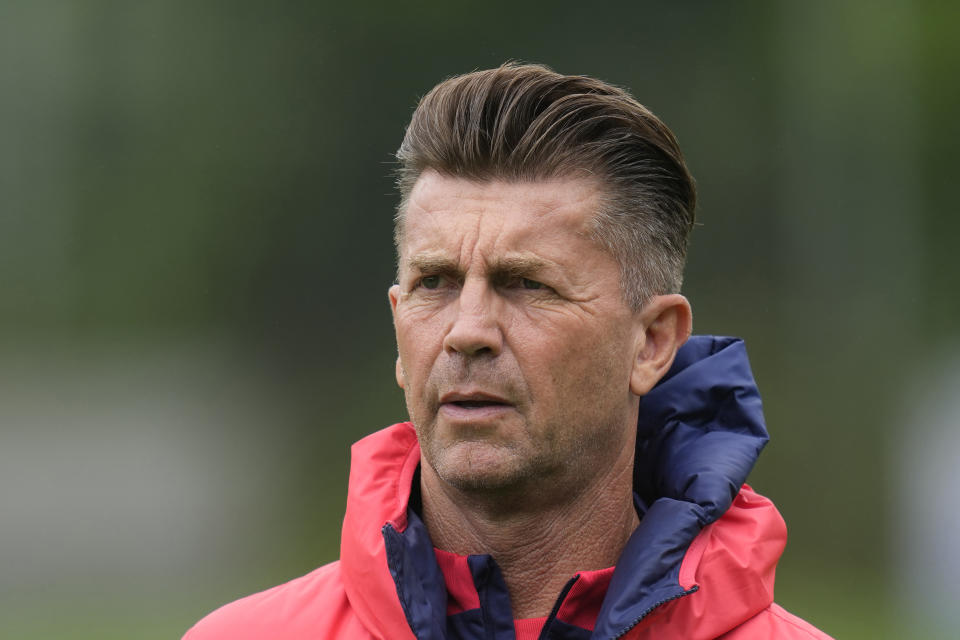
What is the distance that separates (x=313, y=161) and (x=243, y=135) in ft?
1.99

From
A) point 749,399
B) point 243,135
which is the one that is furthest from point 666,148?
point 243,135

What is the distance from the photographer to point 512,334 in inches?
73.2

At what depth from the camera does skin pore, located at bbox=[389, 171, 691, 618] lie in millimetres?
1827

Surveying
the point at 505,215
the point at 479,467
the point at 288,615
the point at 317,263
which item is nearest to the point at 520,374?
the point at 479,467

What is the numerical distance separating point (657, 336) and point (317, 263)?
202 inches

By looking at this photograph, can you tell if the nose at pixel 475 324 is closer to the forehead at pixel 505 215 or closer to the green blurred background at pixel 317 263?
the forehead at pixel 505 215

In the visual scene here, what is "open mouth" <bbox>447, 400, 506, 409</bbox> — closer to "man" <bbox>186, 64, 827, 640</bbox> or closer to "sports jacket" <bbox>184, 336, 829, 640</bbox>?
"man" <bbox>186, 64, 827, 640</bbox>

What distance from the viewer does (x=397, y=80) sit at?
22.9 ft

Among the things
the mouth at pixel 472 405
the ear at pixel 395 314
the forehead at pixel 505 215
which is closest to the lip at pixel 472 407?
the mouth at pixel 472 405

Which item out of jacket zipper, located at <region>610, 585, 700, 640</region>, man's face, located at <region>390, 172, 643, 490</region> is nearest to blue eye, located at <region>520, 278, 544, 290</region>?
man's face, located at <region>390, 172, 643, 490</region>

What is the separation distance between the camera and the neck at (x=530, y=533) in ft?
6.28

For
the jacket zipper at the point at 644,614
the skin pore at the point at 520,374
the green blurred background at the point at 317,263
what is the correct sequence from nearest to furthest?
1. the jacket zipper at the point at 644,614
2. the skin pore at the point at 520,374
3. the green blurred background at the point at 317,263

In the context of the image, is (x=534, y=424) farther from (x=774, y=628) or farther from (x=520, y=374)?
(x=774, y=628)

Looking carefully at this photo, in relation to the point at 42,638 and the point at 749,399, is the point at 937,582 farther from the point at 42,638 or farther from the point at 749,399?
the point at 42,638
